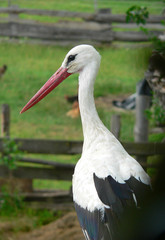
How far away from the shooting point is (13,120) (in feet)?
28.2

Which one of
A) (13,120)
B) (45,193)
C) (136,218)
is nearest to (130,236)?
(136,218)

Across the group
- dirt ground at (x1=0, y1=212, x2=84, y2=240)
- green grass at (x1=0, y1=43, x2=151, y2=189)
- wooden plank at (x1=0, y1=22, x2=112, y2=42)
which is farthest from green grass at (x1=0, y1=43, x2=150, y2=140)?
dirt ground at (x1=0, y1=212, x2=84, y2=240)

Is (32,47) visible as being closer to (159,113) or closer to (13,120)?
(13,120)

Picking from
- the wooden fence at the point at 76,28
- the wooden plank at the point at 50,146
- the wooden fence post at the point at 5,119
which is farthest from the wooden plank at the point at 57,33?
the wooden plank at the point at 50,146

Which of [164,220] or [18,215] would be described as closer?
[164,220]

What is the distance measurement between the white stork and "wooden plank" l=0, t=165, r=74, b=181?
9.59ft

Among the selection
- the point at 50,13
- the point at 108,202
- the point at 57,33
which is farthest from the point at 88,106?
the point at 50,13

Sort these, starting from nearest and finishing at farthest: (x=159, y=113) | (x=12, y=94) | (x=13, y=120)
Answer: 1. (x=159, y=113)
2. (x=13, y=120)
3. (x=12, y=94)

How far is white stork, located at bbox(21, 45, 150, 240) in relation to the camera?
87.2 inches

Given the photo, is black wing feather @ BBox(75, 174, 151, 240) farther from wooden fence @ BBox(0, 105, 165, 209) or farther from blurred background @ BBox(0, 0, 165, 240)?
wooden fence @ BBox(0, 105, 165, 209)

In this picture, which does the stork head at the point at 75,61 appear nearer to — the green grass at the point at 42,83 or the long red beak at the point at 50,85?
the long red beak at the point at 50,85

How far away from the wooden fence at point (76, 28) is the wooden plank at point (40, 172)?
7.99 m

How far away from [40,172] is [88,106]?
3147 millimetres

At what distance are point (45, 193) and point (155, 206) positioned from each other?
5895 mm
